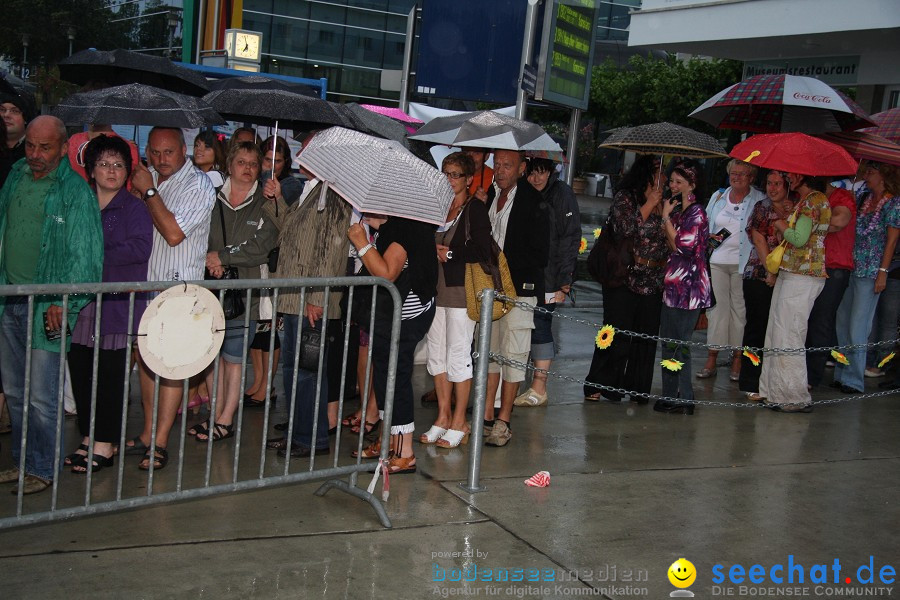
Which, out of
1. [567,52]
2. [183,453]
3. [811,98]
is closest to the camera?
[183,453]

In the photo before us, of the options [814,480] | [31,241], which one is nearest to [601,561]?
[814,480]

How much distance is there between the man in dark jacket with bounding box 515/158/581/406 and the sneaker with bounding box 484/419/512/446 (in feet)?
3.62

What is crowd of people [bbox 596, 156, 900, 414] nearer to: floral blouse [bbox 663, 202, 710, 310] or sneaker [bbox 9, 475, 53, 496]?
floral blouse [bbox 663, 202, 710, 310]

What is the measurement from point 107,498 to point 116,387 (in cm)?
63

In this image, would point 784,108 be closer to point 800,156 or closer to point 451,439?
point 800,156

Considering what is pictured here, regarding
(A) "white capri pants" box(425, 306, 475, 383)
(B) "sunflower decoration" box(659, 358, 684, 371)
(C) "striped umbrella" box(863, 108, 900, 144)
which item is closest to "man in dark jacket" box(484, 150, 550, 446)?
(A) "white capri pants" box(425, 306, 475, 383)

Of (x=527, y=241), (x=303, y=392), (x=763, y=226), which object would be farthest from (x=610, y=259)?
(x=303, y=392)

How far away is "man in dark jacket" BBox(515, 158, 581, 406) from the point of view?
7.65 meters

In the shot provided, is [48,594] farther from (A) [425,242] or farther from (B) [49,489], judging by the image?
(A) [425,242]

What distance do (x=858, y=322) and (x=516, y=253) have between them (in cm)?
384

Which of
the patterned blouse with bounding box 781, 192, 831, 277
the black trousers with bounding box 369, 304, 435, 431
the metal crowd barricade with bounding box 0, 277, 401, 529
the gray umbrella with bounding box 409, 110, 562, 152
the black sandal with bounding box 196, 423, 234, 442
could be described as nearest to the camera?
the metal crowd barricade with bounding box 0, 277, 401, 529

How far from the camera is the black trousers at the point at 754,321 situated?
28.3ft

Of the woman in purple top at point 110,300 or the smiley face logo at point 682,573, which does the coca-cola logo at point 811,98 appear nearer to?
the smiley face logo at point 682,573

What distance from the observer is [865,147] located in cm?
851
